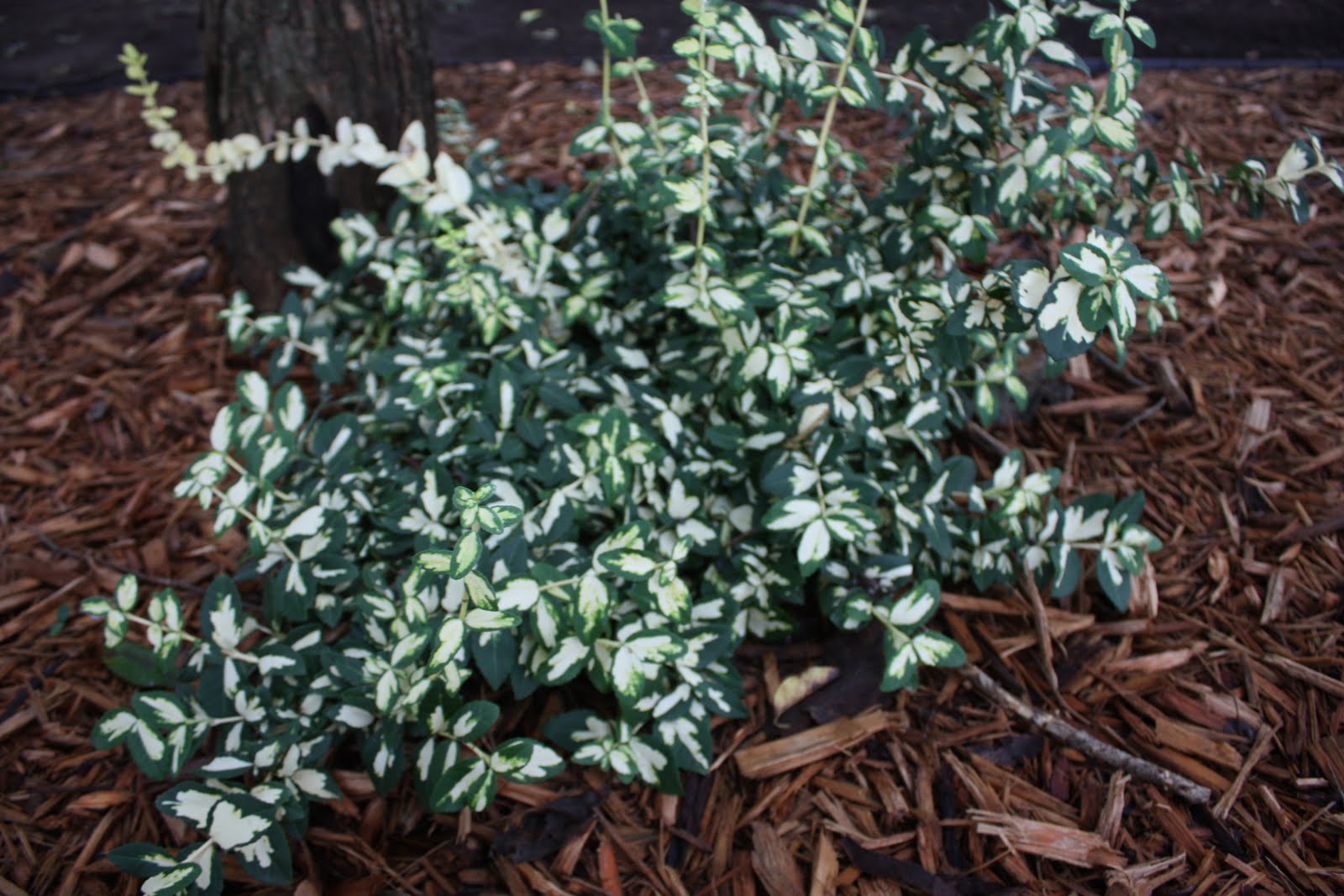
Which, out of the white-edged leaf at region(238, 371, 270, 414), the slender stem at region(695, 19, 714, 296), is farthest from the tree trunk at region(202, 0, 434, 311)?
the slender stem at region(695, 19, 714, 296)

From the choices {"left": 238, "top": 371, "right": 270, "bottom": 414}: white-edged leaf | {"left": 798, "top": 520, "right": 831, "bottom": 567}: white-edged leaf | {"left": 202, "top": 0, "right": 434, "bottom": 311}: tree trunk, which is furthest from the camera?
{"left": 202, "top": 0, "right": 434, "bottom": 311}: tree trunk

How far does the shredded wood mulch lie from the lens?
148cm

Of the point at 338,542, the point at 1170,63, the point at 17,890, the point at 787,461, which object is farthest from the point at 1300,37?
the point at 17,890

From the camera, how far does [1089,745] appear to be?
5.26 ft

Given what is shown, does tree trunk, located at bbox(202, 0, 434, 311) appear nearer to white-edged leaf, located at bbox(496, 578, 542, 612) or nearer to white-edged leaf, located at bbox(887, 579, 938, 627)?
white-edged leaf, located at bbox(496, 578, 542, 612)

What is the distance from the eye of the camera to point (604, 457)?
155cm

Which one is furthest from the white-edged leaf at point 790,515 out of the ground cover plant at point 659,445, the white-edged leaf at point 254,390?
the white-edged leaf at point 254,390

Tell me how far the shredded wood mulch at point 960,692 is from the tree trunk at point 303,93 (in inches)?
14.2

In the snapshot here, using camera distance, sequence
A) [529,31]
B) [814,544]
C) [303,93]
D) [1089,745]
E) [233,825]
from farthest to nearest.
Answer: [529,31] < [303,93] < [1089,745] < [814,544] < [233,825]

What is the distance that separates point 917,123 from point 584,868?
1.57m

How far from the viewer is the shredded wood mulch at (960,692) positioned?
4.85 feet

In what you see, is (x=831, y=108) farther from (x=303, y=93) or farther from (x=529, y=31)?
(x=529, y=31)

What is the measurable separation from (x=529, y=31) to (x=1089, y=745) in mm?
3972

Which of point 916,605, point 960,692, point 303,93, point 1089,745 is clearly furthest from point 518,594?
point 303,93
